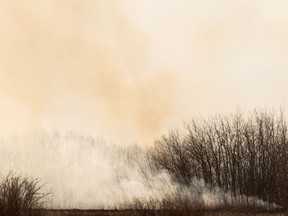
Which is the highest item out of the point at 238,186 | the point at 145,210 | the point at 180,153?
the point at 180,153

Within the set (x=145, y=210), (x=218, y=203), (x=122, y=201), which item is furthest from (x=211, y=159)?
(x=145, y=210)

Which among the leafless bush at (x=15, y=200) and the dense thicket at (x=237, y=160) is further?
the dense thicket at (x=237, y=160)

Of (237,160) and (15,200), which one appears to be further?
(237,160)

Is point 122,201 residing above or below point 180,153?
below

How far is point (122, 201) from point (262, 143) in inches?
740

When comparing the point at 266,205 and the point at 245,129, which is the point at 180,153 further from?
the point at 266,205

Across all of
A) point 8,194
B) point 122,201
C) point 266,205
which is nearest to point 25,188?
point 8,194

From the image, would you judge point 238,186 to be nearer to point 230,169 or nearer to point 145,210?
point 230,169

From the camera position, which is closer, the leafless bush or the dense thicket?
the leafless bush

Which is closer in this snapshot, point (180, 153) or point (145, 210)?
point (145, 210)

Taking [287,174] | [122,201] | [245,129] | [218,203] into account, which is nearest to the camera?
[122,201]

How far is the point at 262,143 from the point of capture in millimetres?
51562

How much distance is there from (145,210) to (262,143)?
32643 millimetres

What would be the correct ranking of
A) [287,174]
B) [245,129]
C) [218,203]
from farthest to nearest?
1. [245,129]
2. [287,174]
3. [218,203]
